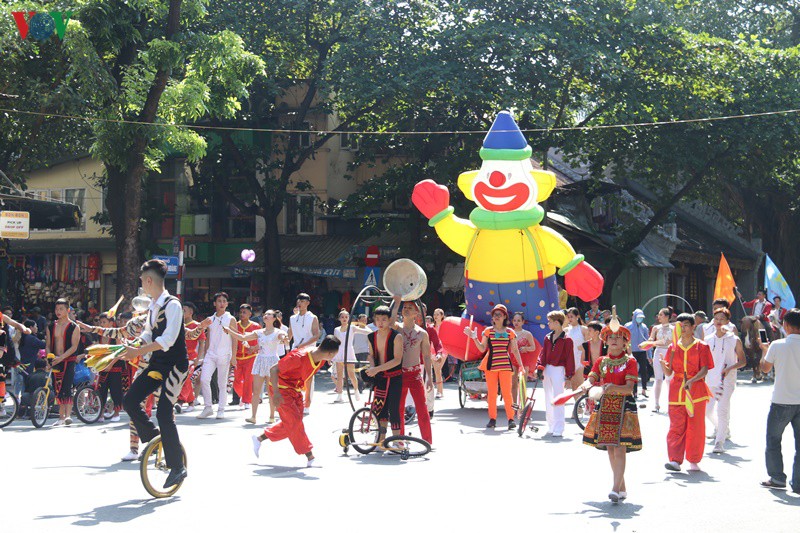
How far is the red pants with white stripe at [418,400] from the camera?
37.4 ft

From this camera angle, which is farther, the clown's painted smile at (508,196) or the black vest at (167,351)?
the clown's painted smile at (508,196)

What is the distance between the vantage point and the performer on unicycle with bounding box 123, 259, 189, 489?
8.47 meters

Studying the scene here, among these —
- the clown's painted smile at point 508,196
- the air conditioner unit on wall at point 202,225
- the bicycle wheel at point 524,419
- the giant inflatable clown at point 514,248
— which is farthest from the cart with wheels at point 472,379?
the air conditioner unit on wall at point 202,225

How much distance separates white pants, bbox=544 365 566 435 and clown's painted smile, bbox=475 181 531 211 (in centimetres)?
413

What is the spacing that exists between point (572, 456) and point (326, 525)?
4729 mm

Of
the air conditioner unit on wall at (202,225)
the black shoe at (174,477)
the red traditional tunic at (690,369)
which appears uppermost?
the air conditioner unit on wall at (202,225)

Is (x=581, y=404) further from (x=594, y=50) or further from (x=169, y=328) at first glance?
(x=594, y=50)

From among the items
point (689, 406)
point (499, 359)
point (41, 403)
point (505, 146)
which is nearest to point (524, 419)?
point (499, 359)

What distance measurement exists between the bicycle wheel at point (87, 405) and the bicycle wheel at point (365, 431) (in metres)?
4.93

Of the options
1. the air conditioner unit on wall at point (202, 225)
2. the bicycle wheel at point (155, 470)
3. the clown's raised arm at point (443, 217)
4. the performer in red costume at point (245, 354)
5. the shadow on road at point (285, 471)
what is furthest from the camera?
the air conditioner unit on wall at point (202, 225)

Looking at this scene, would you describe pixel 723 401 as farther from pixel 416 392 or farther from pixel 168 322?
pixel 168 322

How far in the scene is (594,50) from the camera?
2695cm

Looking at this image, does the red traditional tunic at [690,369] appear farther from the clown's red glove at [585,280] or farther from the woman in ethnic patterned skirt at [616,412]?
the clown's red glove at [585,280]

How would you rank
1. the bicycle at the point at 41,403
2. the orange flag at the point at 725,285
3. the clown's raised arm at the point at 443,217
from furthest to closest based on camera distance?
1. the orange flag at the point at 725,285
2. the clown's raised arm at the point at 443,217
3. the bicycle at the point at 41,403
